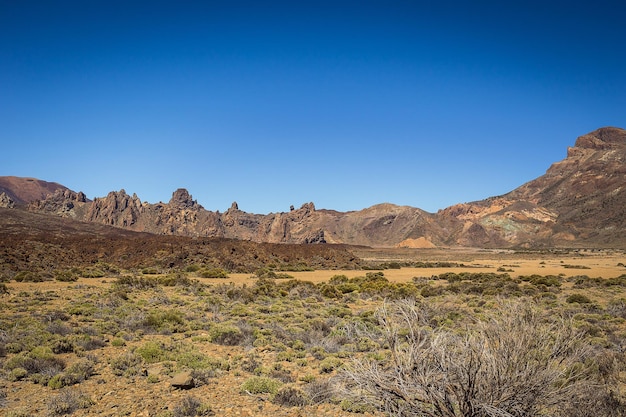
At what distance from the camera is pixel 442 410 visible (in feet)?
14.5

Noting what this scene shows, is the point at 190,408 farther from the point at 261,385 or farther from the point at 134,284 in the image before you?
the point at 134,284

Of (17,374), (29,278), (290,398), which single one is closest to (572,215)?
(29,278)

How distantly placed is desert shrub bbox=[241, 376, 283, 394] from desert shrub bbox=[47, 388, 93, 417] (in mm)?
3090

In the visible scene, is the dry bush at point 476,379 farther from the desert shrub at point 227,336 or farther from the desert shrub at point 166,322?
the desert shrub at point 166,322

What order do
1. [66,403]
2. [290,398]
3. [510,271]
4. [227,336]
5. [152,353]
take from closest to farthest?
[66,403] → [290,398] → [152,353] → [227,336] → [510,271]

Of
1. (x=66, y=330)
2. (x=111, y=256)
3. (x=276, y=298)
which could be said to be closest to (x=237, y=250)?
(x=111, y=256)

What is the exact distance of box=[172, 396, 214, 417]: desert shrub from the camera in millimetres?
7090

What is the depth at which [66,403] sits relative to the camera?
718 cm

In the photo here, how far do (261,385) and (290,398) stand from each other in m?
0.93

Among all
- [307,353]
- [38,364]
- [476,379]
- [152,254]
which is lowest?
[307,353]

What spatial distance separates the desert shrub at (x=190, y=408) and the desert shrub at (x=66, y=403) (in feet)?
5.80

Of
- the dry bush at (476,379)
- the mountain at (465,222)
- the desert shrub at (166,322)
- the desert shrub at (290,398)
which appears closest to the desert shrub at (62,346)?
the desert shrub at (166,322)

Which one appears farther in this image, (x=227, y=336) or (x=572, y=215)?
(x=572, y=215)

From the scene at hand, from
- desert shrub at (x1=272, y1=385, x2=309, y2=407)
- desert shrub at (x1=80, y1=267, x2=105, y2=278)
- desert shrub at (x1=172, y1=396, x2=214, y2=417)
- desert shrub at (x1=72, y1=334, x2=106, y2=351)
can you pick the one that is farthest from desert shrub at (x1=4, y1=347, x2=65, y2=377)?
desert shrub at (x1=80, y1=267, x2=105, y2=278)
